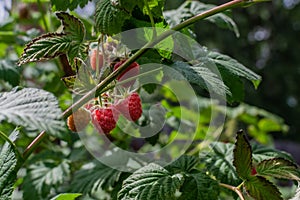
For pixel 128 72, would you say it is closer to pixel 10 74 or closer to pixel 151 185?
pixel 151 185

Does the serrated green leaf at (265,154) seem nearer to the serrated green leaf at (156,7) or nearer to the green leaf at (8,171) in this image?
the serrated green leaf at (156,7)

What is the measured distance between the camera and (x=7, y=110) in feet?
2.04

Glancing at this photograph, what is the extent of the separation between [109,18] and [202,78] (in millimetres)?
166

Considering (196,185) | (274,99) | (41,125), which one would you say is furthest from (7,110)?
(274,99)

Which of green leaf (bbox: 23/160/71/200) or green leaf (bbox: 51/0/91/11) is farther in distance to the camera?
green leaf (bbox: 23/160/71/200)

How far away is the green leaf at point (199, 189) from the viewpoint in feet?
2.72

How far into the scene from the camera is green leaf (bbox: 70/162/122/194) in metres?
1.04

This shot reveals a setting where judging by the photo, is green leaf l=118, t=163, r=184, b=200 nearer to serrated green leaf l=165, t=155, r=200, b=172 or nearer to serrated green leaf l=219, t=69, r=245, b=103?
serrated green leaf l=165, t=155, r=200, b=172

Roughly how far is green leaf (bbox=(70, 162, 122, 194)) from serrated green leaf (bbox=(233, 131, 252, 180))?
11.8 inches

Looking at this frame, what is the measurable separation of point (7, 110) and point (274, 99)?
9.43 m

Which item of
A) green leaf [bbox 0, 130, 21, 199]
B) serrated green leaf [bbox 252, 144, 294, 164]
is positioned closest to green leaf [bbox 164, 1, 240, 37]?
serrated green leaf [bbox 252, 144, 294, 164]

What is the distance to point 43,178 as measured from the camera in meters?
1.18

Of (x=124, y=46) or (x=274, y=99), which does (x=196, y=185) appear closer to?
(x=124, y=46)

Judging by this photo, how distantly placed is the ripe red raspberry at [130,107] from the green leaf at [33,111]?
18cm
